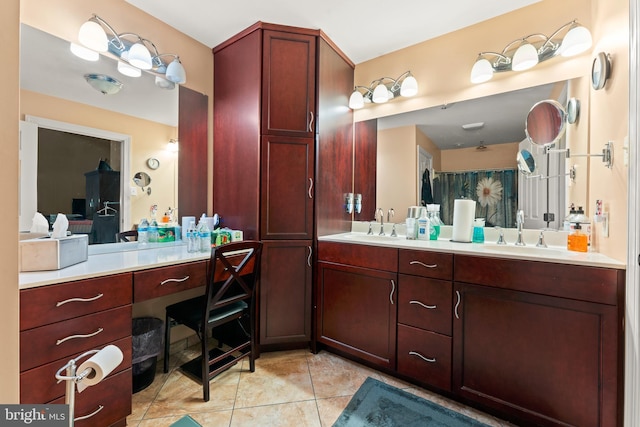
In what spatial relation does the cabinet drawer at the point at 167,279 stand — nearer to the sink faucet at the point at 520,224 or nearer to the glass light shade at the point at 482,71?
the sink faucet at the point at 520,224

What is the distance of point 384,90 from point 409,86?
214 millimetres

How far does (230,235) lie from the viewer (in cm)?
201

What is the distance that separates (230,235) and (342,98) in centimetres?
153

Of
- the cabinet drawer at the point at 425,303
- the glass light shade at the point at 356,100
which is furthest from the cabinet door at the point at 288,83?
the cabinet drawer at the point at 425,303

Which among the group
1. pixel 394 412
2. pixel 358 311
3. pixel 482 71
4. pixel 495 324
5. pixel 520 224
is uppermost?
pixel 482 71

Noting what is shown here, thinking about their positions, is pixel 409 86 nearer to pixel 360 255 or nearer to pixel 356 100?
pixel 356 100

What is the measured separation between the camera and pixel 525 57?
5.64 ft

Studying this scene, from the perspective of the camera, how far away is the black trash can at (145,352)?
5.28 ft

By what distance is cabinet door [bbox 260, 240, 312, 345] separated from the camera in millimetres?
2021

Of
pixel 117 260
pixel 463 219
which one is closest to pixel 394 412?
pixel 463 219

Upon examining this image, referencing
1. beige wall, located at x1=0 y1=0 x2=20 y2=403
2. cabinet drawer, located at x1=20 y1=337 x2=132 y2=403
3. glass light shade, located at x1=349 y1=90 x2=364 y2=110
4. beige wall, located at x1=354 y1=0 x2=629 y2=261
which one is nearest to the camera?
beige wall, located at x1=0 y1=0 x2=20 y2=403

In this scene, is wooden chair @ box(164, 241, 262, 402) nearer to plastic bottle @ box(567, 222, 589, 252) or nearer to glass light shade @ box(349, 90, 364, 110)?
glass light shade @ box(349, 90, 364, 110)

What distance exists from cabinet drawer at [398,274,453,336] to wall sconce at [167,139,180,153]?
6.19 ft

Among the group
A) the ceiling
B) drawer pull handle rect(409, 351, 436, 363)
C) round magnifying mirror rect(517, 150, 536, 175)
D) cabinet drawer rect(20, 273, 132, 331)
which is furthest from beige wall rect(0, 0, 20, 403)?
round magnifying mirror rect(517, 150, 536, 175)
